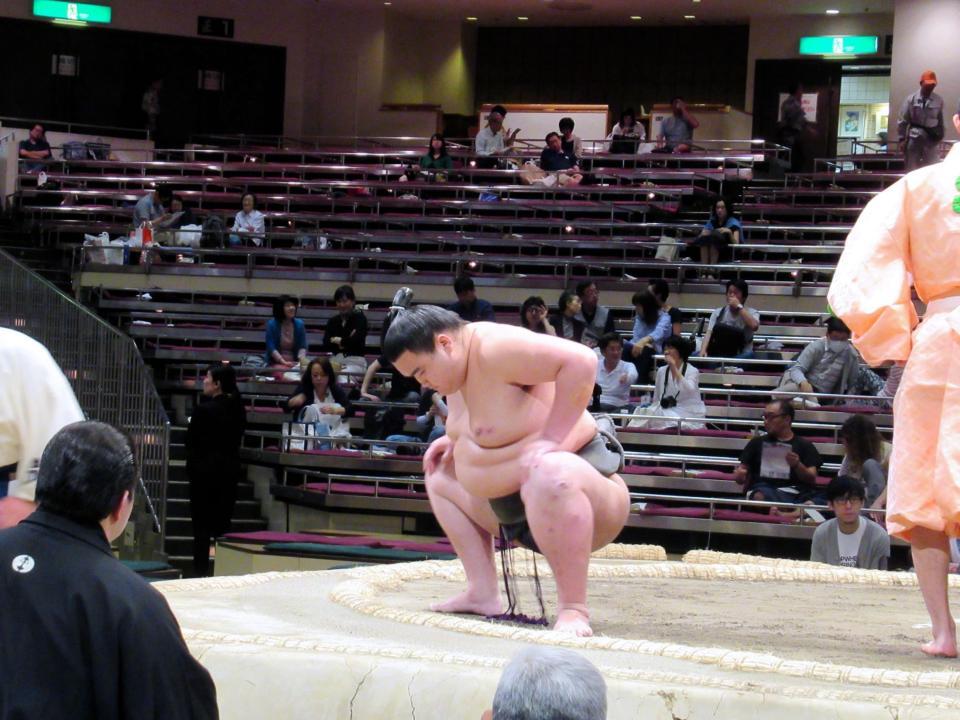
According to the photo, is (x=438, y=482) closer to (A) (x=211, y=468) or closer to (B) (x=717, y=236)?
(A) (x=211, y=468)

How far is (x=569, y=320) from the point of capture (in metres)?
7.46

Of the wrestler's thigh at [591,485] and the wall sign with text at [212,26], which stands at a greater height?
the wall sign with text at [212,26]

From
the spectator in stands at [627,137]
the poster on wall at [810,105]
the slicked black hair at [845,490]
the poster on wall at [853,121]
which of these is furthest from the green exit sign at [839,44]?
the slicked black hair at [845,490]

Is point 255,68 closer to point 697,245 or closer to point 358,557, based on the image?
point 697,245

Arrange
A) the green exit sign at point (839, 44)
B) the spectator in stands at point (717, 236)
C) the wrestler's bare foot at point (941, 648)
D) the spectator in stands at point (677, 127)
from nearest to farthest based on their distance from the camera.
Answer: the wrestler's bare foot at point (941, 648), the spectator in stands at point (717, 236), the spectator in stands at point (677, 127), the green exit sign at point (839, 44)

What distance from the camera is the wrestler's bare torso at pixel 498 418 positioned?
290 cm

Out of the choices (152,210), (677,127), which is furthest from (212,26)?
(677,127)

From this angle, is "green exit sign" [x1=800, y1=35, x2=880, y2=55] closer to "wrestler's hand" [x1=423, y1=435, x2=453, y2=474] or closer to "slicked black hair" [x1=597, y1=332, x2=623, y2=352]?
"slicked black hair" [x1=597, y1=332, x2=623, y2=352]

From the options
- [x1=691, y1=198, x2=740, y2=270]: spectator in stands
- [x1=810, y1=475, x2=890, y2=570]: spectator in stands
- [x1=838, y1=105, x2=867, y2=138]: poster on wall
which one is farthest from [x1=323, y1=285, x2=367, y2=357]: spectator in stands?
[x1=838, y1=105, x2=867, y2=138]: poster on wall

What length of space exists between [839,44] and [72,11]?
7642mm

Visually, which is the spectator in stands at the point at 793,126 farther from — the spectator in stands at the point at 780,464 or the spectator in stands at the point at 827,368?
the spectator in stands at the point at 780,464

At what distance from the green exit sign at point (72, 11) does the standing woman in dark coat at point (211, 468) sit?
31.2 feet

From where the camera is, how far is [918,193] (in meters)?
2.77

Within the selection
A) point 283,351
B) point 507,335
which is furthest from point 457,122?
point 507,335
